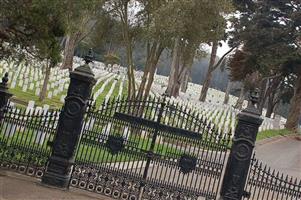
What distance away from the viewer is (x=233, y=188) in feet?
30.8

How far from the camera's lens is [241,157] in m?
9.40

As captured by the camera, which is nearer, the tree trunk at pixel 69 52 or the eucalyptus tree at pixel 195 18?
the eucalyptus tree at pixel 195 18

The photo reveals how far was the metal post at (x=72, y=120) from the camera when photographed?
9.53m

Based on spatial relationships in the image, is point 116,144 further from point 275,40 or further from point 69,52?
point 69,52

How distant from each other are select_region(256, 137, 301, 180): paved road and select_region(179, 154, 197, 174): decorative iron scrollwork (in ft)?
32.9

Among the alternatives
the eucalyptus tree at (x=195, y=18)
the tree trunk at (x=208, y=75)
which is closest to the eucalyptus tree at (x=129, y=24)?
the eucalyptus tree at (x=195, y=18)

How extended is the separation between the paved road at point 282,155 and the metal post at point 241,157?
9750mm

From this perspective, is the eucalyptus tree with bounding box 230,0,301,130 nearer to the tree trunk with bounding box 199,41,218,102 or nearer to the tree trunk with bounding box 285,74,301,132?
the tree trunk with bounding box 285,74,301,132

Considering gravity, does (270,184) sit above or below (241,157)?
below

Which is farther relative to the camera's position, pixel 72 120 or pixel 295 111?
pixel 295 111

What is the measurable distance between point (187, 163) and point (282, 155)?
1643 centimetres

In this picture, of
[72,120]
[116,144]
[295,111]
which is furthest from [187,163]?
[295,111]

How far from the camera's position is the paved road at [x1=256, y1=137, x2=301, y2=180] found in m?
20.4

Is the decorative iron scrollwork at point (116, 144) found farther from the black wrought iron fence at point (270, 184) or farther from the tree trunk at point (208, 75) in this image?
the tree trunk at point (208, 75)
